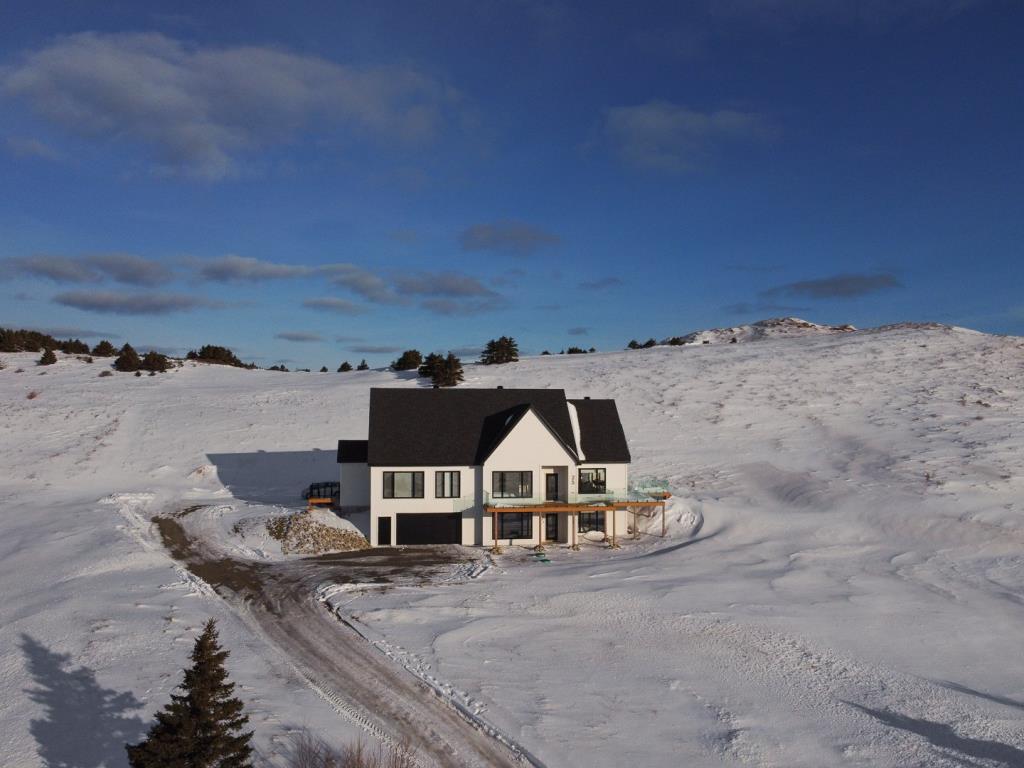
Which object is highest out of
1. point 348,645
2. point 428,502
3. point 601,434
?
point 601,434

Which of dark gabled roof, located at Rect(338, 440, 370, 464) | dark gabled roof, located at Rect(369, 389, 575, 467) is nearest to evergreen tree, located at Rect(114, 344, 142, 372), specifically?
dark gabled roof, located at Rect(338, 440, 370, 464)

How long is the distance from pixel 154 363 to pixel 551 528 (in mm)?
55407

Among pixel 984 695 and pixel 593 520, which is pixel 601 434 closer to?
pixel 593 520

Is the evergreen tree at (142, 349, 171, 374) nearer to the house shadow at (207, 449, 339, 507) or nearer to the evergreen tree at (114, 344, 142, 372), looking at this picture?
the evergreen tree at (114, 344, 142, 372)

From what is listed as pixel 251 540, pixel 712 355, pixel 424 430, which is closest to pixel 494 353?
pixel 712 355

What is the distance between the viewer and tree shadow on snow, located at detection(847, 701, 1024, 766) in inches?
539

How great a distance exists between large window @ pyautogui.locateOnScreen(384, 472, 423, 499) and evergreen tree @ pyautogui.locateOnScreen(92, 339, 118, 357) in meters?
61.0

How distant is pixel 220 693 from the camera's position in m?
10.8

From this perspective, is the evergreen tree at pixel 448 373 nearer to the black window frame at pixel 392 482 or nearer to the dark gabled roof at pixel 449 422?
the dark gabled roof at pixel 449 422

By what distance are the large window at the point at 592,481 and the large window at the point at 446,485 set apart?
20.6ft

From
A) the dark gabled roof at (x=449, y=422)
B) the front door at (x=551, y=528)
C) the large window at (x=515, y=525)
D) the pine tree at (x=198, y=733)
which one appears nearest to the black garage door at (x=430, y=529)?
the large window at (x=515, y=525)

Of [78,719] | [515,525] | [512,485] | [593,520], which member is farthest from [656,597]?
[78,719]

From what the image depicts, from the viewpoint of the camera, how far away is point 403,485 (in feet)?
106

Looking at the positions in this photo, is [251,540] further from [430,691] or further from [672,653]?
[672,653]
